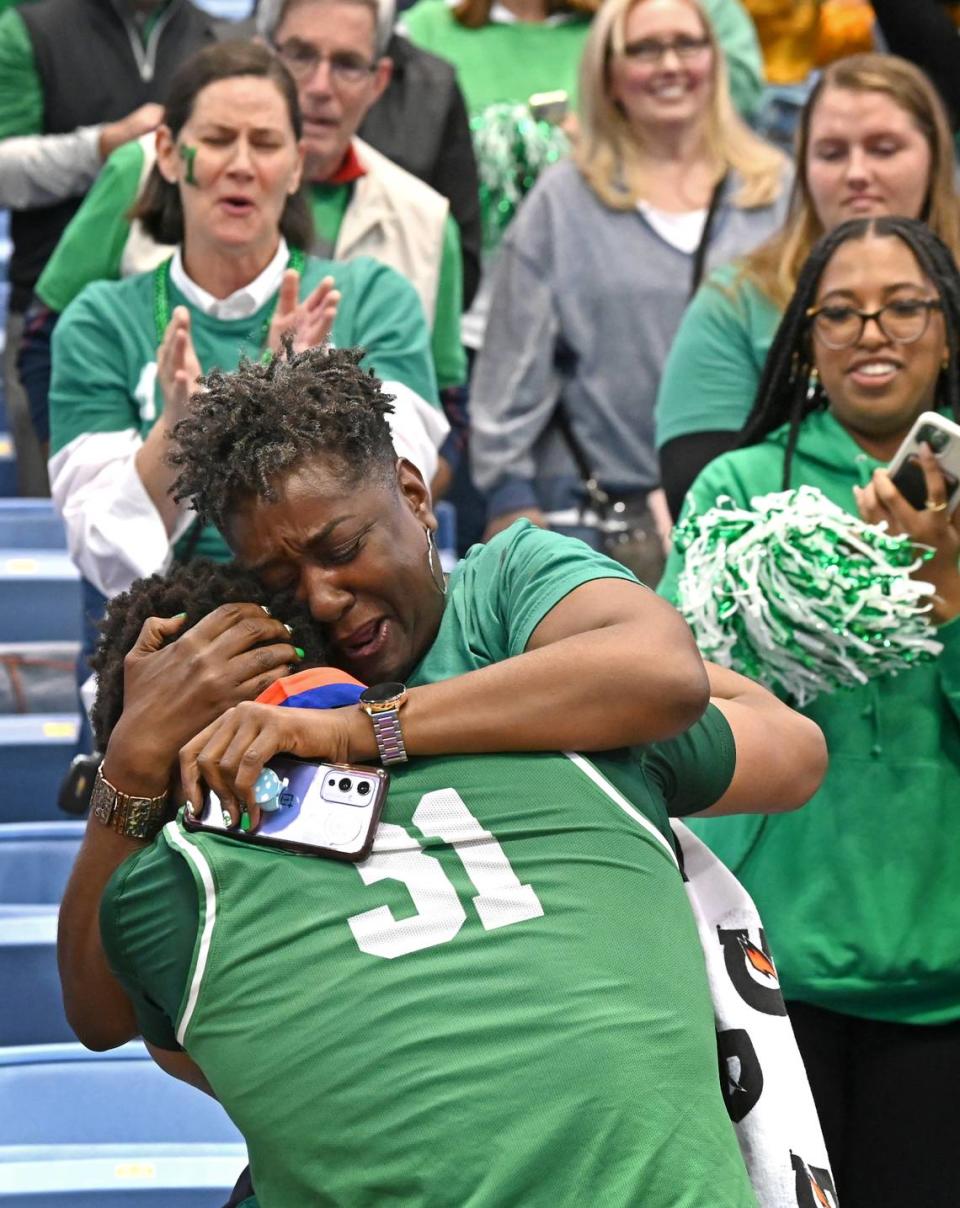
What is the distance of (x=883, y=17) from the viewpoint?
498 centimetres

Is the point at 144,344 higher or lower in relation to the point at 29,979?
higher

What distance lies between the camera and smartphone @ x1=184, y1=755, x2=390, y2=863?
76.9 inches

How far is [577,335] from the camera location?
485cm

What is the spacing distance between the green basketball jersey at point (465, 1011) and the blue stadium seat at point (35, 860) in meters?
1.82

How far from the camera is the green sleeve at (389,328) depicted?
3.66 meters

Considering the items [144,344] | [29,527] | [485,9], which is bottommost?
[29,527]

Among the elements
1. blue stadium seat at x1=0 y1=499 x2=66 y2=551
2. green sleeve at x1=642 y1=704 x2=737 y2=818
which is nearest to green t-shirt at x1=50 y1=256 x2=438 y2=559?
blue stadium seat at x1=0 y1=499 x2=66 y2=551

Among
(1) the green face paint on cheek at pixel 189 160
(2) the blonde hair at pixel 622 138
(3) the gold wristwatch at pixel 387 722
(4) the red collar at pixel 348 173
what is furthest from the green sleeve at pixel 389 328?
(3) the gold wristwatch at pixel 387 722

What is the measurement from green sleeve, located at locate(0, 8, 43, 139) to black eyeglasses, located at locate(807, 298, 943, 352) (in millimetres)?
2337

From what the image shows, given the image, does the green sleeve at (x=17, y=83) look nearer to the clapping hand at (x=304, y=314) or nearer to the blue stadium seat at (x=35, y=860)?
the clapping hand at (x=304, y=314)

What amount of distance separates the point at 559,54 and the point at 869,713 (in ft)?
9.88

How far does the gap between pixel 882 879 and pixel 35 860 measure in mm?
1661

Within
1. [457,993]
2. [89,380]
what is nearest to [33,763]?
[89,380]

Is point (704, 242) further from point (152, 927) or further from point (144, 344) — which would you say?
point (152, 927)
